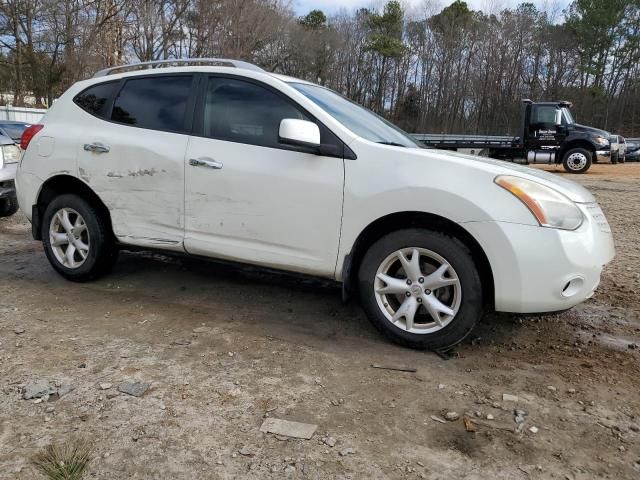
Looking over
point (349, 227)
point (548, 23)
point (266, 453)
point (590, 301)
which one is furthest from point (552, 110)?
point (548, 23)

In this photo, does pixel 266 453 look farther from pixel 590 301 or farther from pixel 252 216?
pixel 590 301

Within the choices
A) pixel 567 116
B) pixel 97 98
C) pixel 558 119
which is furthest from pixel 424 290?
pixel 567 116

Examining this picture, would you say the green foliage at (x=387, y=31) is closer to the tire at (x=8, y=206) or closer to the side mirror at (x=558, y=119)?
the side mirror at (x=558, y=119)

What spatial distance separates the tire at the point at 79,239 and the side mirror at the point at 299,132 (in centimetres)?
190

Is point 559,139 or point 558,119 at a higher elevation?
point 558,119

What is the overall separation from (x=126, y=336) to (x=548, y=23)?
5484 cm

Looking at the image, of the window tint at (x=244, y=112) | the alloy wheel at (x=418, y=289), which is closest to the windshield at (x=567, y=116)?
the window tint at (x=244, y=112)

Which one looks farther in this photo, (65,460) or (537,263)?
(537,263)

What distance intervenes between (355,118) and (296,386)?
6.51 feet

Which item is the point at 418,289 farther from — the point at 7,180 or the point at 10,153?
the point at 10,153

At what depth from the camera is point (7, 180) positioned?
7070 mm

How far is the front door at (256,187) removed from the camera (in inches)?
132

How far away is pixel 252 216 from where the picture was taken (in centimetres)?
355

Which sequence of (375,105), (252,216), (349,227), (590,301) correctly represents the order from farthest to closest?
(375,105) < (590,301) < (252,216) < (349,227)
